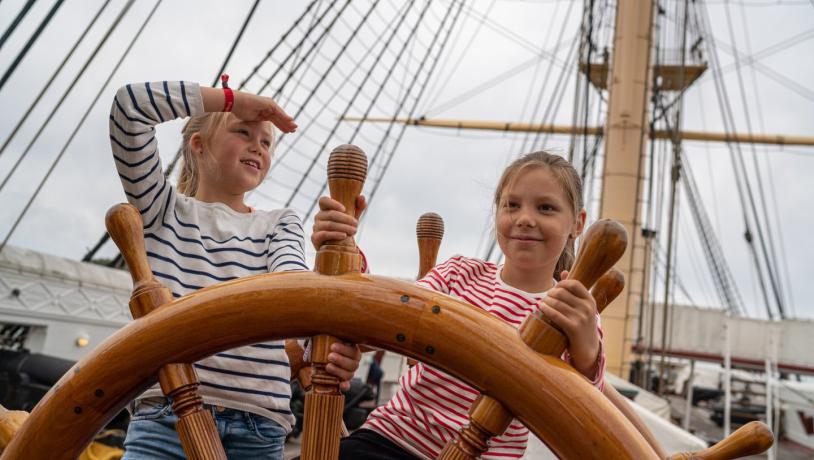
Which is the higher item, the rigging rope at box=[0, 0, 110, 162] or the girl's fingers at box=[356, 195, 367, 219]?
the rigging rope at box=[0, 0, 110, 162]

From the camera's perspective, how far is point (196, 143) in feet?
3.55

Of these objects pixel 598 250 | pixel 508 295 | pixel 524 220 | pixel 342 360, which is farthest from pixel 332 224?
pixel 508 295

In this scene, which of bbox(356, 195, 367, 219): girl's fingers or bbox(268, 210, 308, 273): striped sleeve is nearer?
bbox(356, 195, 367, 219): girl's fingers

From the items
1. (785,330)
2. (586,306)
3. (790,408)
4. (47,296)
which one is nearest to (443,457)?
→ (586,306)

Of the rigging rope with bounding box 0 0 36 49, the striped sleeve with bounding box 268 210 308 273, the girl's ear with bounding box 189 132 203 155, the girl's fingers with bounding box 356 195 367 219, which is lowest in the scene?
the girl's fingers with bounding box 356 195 367 219

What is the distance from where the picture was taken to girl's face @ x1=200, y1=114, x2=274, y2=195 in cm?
103

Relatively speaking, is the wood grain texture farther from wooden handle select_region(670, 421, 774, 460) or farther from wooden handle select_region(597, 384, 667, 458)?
wooden handle select_region(597, 384, 667, 458)

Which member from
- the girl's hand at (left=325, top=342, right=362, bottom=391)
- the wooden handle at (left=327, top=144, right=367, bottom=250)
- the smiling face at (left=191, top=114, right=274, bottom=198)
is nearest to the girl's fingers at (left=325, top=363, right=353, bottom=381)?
the girl's hand at (left=325, top=342, right=362, bottom=391)

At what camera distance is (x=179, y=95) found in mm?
844

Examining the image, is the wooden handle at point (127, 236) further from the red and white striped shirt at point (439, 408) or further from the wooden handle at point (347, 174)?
the red and white striped shirt at point (439, 408)

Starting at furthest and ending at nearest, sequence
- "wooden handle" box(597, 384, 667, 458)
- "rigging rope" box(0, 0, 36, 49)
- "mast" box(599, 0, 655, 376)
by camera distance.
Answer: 1. "mast" box(599, 0, 655, 376)
2. "rigging rope" box(0, 0, 36, 49)
3. "wooden handle" box(597, 384, 667, 458)

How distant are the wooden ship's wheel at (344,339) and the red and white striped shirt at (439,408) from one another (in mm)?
305

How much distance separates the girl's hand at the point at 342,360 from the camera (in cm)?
51

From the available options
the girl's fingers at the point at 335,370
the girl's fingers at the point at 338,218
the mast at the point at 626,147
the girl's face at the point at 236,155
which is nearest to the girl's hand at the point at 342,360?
the girl's fingers at the point at 335,370
